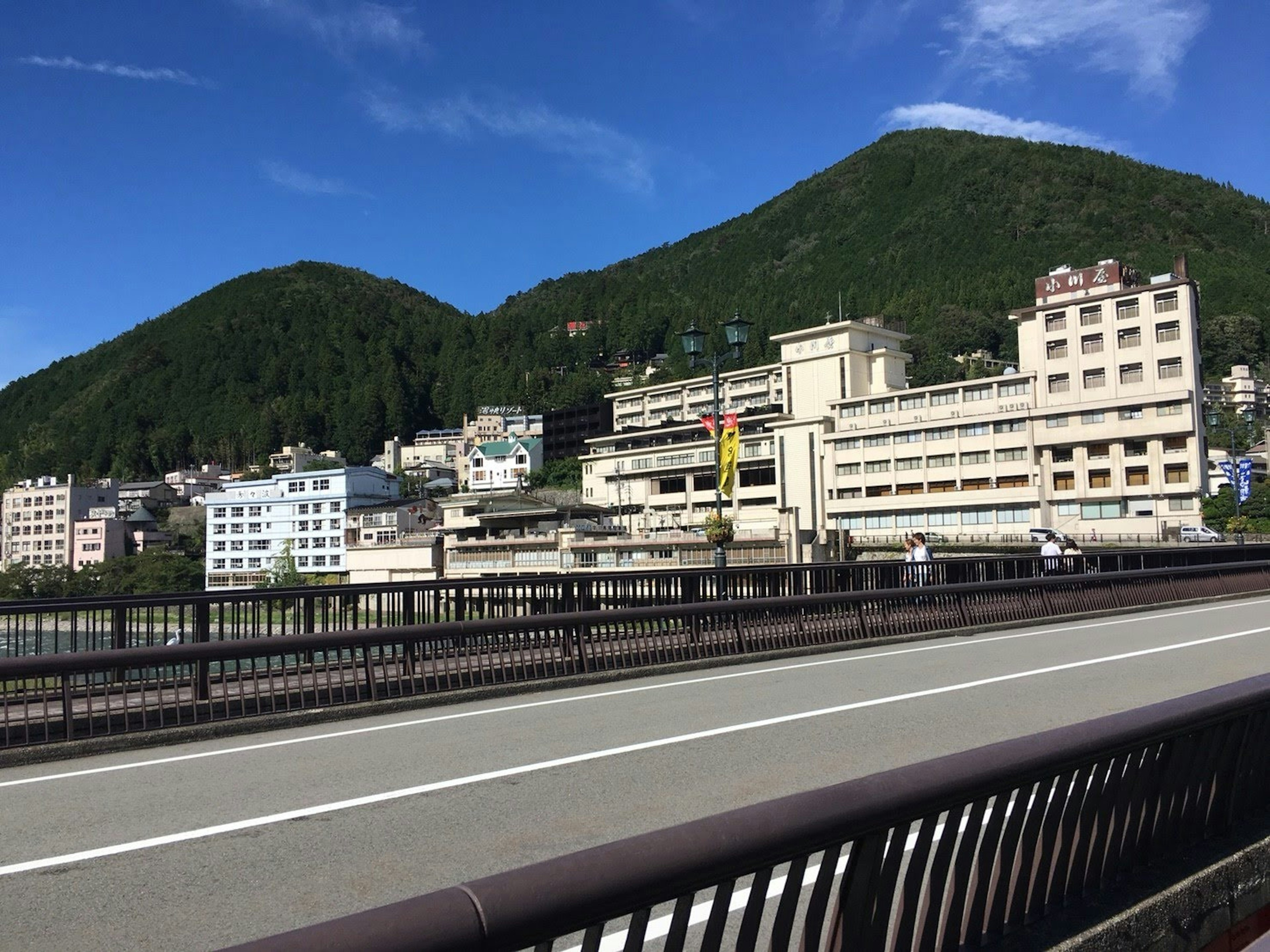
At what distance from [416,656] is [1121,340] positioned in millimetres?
76363

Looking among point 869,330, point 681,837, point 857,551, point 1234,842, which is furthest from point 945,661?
point 869,330

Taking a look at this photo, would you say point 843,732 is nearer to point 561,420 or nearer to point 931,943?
point 931,943

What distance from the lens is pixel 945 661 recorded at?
14.6 meters

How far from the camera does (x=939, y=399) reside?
3381 inches

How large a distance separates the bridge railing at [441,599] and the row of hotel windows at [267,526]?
308 ft

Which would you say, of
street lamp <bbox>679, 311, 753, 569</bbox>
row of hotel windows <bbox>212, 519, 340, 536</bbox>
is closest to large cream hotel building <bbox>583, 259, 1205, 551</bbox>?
street lamp <bbox>679, 311, 753, 569</bbox>

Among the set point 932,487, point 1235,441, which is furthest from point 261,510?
point 1235,441

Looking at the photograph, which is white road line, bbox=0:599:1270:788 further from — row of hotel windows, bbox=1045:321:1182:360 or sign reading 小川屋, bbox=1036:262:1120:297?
sign reading 小川屋, bbox=1036:262:1120:297

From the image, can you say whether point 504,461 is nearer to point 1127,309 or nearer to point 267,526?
point 267,526

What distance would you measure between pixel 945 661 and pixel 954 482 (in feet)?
234

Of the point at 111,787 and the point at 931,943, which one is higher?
the point at 931,943

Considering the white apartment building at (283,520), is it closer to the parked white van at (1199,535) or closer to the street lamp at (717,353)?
the parked white van at (1199,535)

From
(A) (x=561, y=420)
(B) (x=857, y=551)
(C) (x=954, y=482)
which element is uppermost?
(A) (x=561, y=420)

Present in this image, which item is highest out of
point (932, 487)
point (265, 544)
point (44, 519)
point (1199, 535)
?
point (932, 487)
